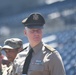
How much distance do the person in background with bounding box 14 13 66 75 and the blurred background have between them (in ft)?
10.7

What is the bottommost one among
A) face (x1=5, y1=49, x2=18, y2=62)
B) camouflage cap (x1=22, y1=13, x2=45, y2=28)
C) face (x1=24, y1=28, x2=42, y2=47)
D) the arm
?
the arm

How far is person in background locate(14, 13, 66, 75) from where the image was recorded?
2.71 meters

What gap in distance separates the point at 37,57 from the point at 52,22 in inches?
147

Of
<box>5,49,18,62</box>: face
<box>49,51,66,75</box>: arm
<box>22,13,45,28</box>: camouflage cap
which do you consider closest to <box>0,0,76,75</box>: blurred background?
<box>5,49,18,62</box>: face

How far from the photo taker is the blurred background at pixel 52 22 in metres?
6.23

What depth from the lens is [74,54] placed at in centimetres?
618

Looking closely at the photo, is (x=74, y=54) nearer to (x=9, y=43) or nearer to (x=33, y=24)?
(x=9, y=43)

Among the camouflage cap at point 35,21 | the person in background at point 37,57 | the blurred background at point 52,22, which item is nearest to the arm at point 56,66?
the person in background at point 37,57

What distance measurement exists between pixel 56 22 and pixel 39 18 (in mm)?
3524

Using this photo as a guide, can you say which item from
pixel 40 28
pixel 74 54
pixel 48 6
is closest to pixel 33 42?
pixel 40 28

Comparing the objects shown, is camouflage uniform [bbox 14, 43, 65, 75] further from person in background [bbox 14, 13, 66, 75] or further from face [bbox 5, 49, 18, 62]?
face [bbox 5, 49, 18, 62]

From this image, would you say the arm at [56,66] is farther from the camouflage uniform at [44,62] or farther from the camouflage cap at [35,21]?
the camouflage cap at [35,21]

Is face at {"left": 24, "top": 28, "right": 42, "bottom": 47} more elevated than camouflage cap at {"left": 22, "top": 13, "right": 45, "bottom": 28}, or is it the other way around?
camouflage cap at {"left": 22, "top": 13, "right": 45, "bottom": 28}

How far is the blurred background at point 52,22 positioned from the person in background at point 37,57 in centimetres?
325
